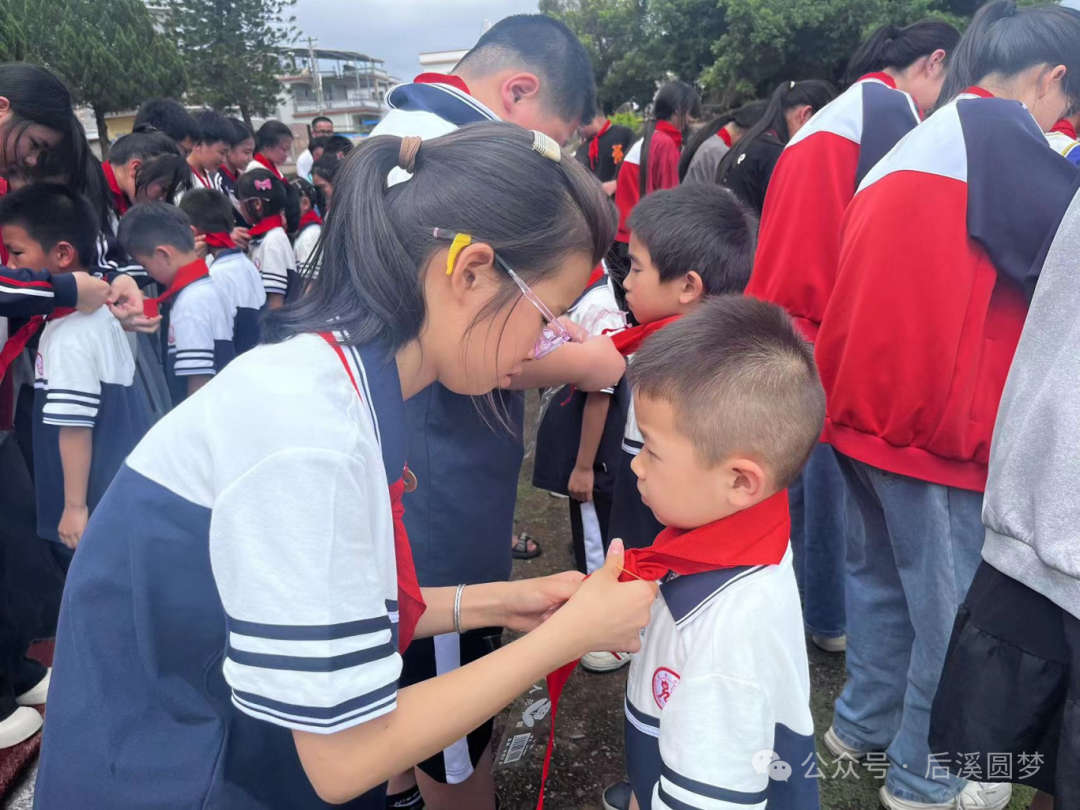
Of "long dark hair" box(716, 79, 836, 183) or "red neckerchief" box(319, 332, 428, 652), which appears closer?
"red neckerchief" box(319, 332, 428, 652)

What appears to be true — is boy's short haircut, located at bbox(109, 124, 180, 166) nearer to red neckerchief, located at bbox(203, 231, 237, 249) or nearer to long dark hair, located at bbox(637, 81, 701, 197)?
red neckerchief, located at bbox(203, 231, 237, 249)

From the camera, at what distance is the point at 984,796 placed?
2082 mm

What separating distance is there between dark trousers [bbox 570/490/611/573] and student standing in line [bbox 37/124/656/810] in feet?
5.01

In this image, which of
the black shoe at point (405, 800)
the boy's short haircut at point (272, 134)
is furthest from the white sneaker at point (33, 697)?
the boy's short haircut at point (272, 134)

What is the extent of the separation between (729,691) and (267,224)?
503 cm

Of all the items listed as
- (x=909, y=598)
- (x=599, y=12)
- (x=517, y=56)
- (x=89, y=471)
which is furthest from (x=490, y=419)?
(x=599, y=12)

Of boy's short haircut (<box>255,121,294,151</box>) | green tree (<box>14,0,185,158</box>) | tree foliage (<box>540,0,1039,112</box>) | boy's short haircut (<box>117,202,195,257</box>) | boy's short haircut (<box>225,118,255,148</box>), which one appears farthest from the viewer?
tree foliage (<box>540,0,1039,112</box>)

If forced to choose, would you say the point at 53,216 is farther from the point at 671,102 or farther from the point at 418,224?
the point at 671,102

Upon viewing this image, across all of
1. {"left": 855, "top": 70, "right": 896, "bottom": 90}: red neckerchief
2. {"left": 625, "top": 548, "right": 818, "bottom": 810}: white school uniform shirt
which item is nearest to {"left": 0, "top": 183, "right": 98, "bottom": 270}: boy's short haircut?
{"left": 625, "top": 548, "right": 818, "bottom": 810}: white school uniform shirt

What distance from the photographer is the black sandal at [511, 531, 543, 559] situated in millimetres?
3633

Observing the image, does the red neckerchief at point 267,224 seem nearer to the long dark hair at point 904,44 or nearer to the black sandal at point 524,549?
the black sandal at point 524,549

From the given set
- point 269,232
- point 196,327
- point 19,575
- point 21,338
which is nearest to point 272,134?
point 269,232

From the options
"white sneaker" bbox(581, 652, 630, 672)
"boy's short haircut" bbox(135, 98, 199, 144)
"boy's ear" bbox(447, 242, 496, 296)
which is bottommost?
"white sneaker" bbox(581, 652, 630, 672)

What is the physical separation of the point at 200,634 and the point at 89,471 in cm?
197
